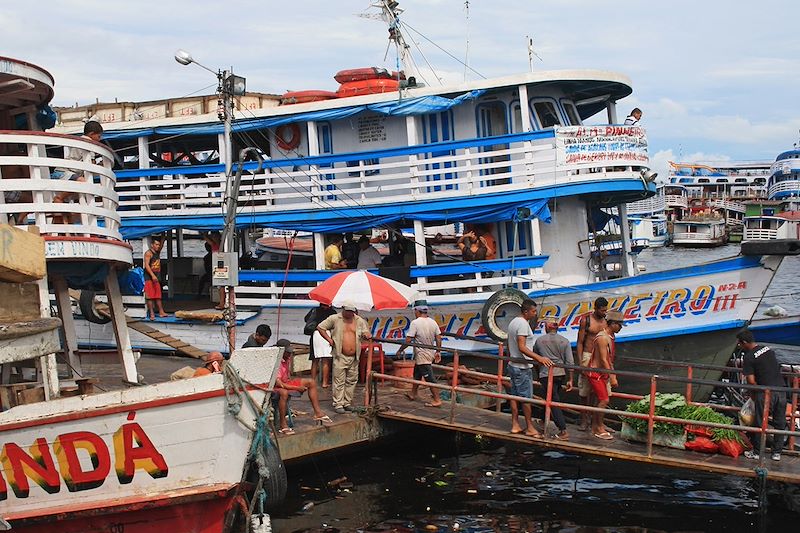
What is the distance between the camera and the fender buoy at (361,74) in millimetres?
17547

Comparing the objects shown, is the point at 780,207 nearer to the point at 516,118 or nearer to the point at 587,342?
the point at 516,118

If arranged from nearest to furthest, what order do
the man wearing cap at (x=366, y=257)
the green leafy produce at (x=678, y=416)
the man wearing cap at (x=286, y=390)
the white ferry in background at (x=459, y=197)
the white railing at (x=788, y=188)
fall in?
the green leafy produce at (x=678, y=416)
the man wearing cap at (x=286, y=390)
the white ferry in background at (x=459, y=197)
the man wearing cap at (x=366, y=257)
the white railing at (x=788, y=188)

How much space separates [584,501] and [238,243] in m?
9.84

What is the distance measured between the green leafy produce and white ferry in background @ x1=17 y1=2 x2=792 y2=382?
11.0 feet

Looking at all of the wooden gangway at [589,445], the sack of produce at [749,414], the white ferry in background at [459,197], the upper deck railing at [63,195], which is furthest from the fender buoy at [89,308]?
the sack of produce at [749,414]

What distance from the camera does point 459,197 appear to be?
51.1ft

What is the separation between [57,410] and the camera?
28.9 ft

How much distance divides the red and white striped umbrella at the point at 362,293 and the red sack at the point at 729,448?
192 inches

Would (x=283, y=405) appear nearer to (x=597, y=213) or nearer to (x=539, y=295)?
(x=539, y=295)

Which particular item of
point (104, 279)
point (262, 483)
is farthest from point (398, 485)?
point (104, 279)

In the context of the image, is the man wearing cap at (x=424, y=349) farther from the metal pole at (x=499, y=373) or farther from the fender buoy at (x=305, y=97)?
the fender buoy at (x=305, y=97)

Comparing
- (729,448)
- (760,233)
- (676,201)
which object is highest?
(676,201)

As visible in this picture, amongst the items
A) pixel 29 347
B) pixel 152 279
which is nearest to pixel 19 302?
pixel 29 347

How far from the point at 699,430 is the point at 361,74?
983 cm
